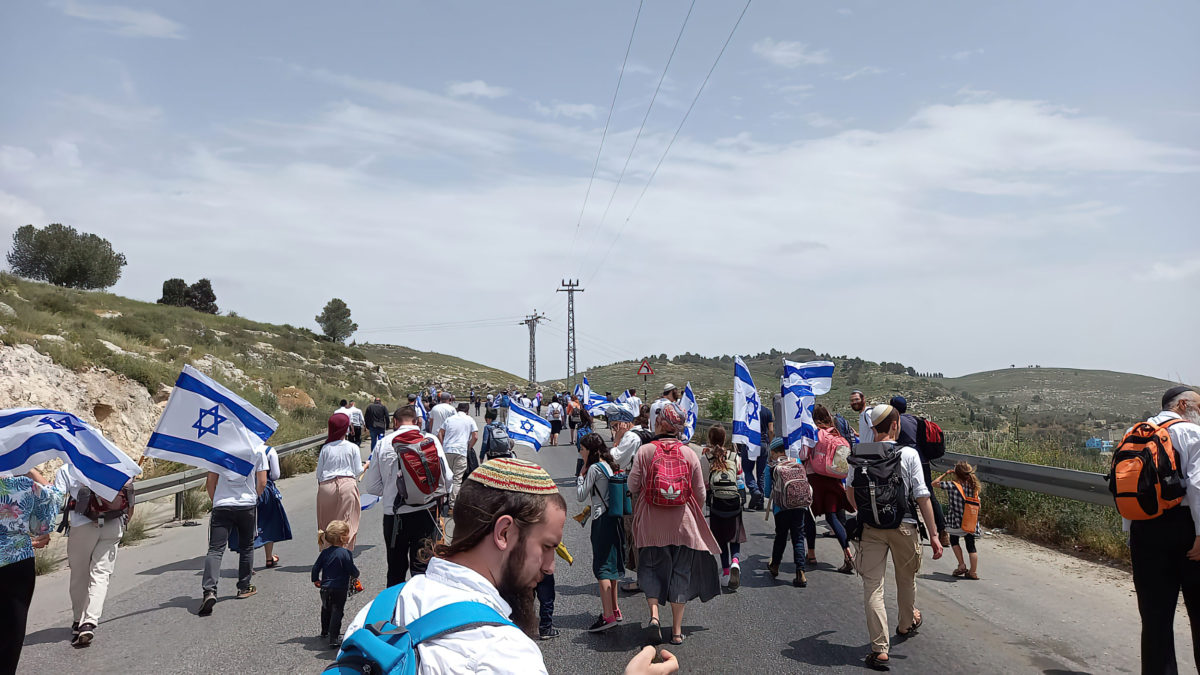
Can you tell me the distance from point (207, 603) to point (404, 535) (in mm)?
2071

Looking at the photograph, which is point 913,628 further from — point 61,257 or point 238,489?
point 61,257

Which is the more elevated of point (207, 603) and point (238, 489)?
point (238, 489)

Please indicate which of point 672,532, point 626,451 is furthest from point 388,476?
point 672,532

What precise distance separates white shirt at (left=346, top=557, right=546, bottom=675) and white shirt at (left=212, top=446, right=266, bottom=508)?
687 cm

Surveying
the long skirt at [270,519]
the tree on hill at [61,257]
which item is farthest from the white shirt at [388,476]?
the tree on hill at [61,257]

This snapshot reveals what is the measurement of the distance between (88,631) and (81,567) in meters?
0.55

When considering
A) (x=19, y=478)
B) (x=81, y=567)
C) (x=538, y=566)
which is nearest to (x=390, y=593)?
(x=538, y=566)

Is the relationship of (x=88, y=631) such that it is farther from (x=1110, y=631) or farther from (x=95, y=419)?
(x=95, y=419)

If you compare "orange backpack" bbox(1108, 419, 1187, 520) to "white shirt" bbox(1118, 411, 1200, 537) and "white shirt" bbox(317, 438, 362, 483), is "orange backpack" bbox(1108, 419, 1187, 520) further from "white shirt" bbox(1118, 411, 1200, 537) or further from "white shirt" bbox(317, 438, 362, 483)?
"white shirt" bbox(317, 438, 362, 483)

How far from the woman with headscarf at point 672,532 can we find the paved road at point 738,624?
1.26 feet

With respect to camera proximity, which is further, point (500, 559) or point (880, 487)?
point (880, 487)

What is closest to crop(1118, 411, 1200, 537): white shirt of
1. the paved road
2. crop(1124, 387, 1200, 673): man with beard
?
crop(1124, 387, 1200, 673): man with beard

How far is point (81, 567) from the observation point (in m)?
6.70

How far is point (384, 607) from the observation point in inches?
67.7
